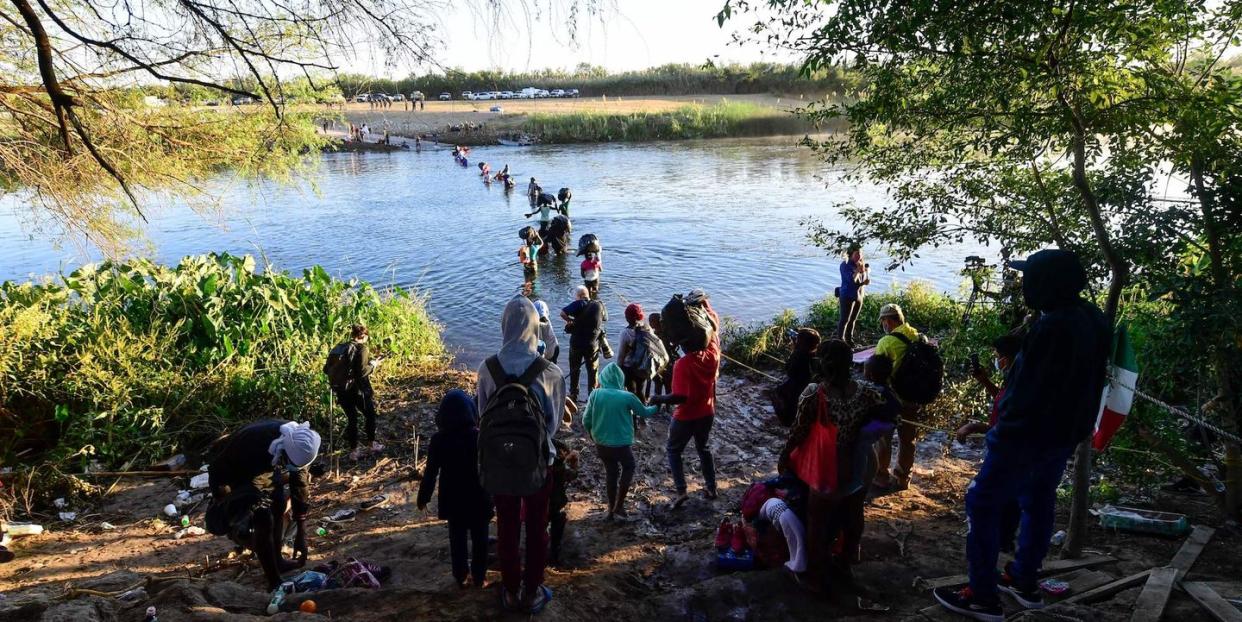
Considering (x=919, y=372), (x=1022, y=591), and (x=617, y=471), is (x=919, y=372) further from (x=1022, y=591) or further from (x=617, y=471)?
(x=617, y=471)

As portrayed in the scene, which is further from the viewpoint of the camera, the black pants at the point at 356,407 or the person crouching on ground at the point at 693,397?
the black pants at the point at 356,407

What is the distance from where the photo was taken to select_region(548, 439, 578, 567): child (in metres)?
4.75

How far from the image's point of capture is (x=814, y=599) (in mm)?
4082

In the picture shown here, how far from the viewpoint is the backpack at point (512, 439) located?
3703mm

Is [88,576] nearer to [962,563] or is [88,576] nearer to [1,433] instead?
[1,433]

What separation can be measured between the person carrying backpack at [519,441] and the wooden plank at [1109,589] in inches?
114

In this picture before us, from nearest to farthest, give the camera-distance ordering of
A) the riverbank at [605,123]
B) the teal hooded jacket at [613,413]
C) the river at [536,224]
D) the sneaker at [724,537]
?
the sneaker at [724,537]
the teal hooded jacket at [613,413]
the river at [536,224]
the riverbank at [605,123]

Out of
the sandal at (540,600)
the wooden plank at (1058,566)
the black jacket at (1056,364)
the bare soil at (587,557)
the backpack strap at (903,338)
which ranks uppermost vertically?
the black jacket at (1056,364)

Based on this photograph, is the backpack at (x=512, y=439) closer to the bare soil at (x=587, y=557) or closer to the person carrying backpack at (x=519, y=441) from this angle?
the person carrying backpack at (x=519, y=441)

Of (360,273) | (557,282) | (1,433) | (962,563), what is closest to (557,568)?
(962,563)

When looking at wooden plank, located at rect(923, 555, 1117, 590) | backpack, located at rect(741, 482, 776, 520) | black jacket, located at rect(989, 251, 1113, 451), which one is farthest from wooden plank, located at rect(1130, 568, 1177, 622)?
backpack, located at rect(741, 482, 776, 520)

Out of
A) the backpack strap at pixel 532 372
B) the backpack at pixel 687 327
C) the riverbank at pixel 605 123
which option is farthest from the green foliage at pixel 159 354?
Answer: the riverbank at pixel 605 123

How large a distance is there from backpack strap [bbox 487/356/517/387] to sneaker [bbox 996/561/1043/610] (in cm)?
283

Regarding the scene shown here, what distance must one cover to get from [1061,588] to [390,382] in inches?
308
